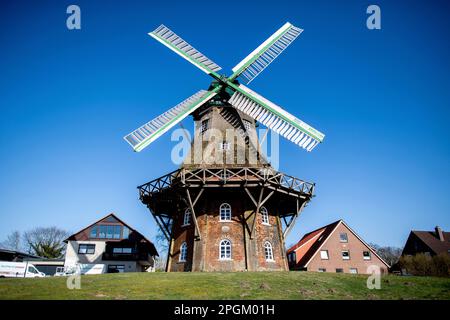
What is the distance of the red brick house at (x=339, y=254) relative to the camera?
104 ft

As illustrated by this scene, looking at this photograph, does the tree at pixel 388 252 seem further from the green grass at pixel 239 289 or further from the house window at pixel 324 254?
the green grass at pixel 239 289

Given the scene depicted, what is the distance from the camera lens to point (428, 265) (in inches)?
1167

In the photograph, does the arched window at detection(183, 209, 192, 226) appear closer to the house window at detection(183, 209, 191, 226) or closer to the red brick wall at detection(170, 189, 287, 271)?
the house window at detection(183, 209, 191, 226)

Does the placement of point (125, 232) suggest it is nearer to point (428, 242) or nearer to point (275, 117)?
point (275, 117)

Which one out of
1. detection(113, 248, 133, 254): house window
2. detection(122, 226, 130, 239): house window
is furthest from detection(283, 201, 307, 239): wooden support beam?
detection(122, 226, 130, 239): house window

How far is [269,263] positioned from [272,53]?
1447 cm

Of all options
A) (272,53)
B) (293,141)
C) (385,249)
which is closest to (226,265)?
(293,141)

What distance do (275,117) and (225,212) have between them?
678cm

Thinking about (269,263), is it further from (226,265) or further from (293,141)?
(293,141)

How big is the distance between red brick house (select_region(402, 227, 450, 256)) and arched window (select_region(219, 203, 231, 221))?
1212 inches

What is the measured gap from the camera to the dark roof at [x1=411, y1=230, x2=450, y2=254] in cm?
3622

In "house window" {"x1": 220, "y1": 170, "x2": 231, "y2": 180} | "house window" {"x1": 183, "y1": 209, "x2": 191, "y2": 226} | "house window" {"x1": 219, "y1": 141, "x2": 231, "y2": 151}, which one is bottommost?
"house window" {"x1": 183, "y1": 209, "x2": 191, "y2": 226}

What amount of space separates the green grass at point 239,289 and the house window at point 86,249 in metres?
24.8

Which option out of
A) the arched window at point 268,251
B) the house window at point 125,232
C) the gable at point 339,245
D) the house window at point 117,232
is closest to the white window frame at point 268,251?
the arched window at point 268,251
